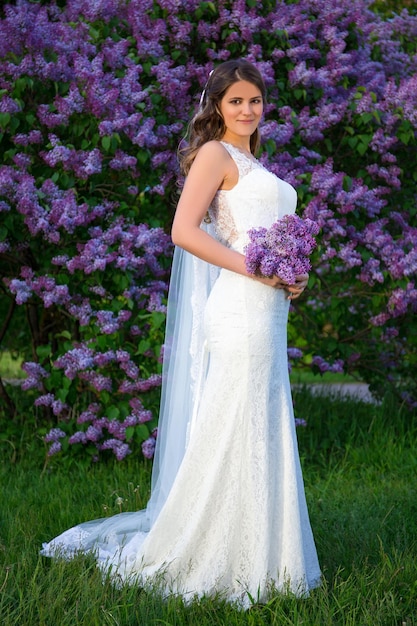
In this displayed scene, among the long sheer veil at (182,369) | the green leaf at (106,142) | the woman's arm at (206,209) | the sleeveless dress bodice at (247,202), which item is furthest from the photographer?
the green leaf at (106,142)

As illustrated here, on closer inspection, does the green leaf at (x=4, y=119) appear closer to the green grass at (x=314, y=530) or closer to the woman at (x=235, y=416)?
the woman at (x=235, y=416)

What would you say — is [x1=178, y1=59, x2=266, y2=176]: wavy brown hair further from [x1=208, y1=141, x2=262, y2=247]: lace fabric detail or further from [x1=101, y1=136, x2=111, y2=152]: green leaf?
[x1=101, y1=136, x2=111, y2=152]: green leaf

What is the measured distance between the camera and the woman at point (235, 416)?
10.6ft

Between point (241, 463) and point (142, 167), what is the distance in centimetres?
248

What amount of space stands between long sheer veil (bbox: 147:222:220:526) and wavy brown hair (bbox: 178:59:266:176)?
33 centimetres

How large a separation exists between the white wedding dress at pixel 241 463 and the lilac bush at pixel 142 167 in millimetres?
1540

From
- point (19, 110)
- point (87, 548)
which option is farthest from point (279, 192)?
point (19, 110)

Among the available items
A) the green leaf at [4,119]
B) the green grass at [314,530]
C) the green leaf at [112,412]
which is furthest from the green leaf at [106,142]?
the green grass at [314,530]

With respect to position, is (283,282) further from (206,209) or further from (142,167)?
(142,167)

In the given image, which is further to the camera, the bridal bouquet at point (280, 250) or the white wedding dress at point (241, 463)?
the white wedding dress at point (241, 463)

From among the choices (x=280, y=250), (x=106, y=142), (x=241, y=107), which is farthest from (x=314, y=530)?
(x=106, y=142)

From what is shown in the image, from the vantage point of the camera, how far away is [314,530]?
410 cm

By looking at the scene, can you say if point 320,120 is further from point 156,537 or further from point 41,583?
point 41,583

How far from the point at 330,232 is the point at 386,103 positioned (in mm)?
953
